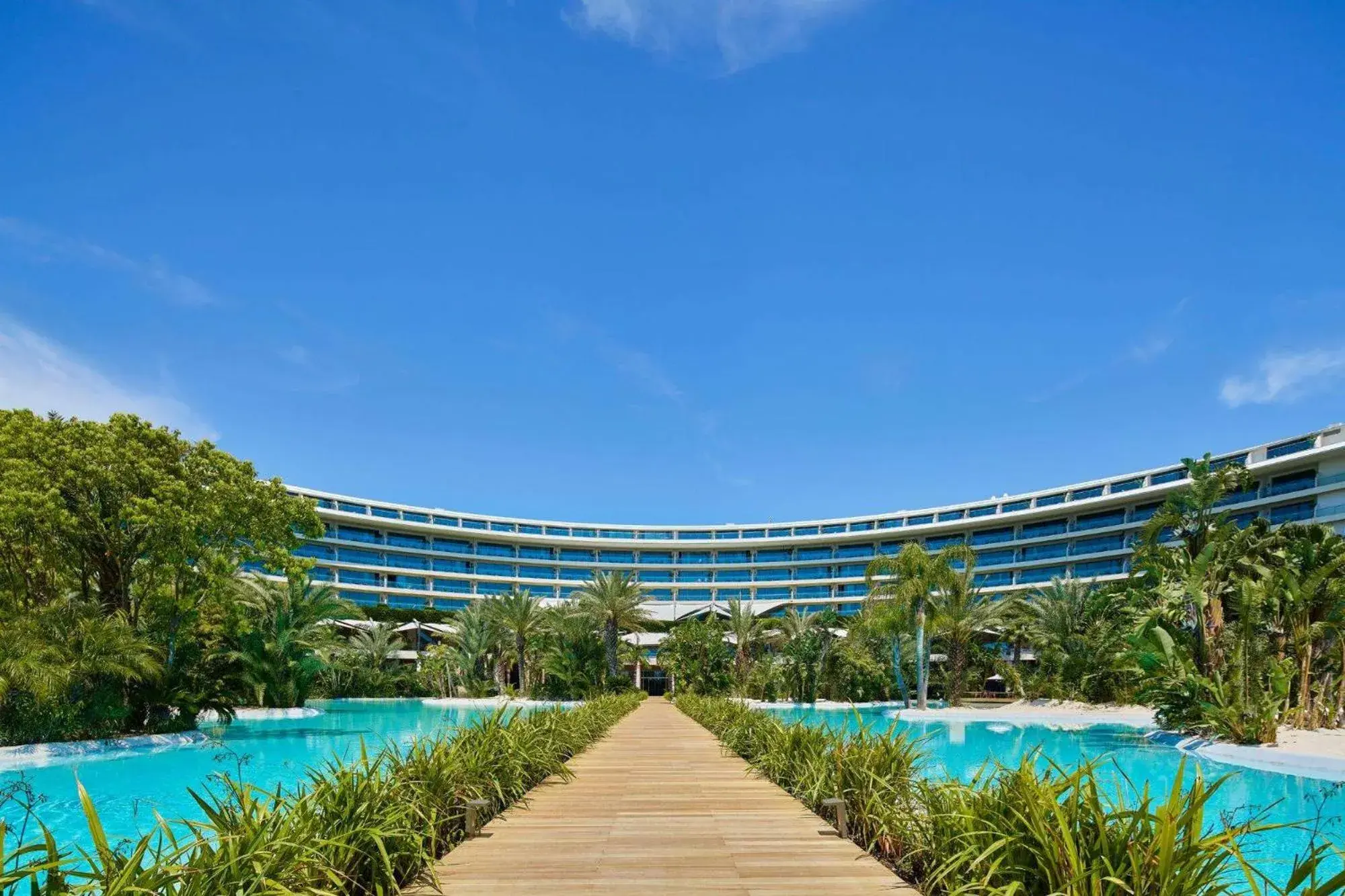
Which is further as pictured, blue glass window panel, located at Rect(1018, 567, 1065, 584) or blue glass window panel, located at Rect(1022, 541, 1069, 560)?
blue glass window panel, located at Rect(1022, 541, 1069, 560)

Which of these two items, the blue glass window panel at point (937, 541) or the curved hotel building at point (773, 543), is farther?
the blue glass window panel at point (937, 541)

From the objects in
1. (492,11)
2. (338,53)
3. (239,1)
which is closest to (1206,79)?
(492,11)

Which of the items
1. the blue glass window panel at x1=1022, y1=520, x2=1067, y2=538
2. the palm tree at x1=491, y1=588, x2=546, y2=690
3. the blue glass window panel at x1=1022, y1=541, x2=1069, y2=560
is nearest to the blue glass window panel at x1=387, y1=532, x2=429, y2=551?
the palm tree at x1=491, y1=588, x2=546, y2=690

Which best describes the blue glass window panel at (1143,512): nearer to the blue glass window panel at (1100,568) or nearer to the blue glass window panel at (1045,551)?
the blue glass window panel at (1100,568)

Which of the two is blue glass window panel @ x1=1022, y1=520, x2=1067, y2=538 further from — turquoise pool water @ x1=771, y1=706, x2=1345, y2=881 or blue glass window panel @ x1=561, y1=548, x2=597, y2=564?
turquoise pool water @ x1=771, y1=706, x2=1345, y2=881

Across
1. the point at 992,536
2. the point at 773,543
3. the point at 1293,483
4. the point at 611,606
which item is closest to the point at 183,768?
the point at 611,606

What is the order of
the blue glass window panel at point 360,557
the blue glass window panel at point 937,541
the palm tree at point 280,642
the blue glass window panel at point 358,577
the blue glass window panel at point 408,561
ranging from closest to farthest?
the palm tree at point 280,642
the blue glass window panel at point 358,577
the blue glass window panel at point 360,557
the blue glass window panel at point 937,541
the blue glass window panel at point 408,561

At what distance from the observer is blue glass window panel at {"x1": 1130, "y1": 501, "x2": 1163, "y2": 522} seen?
6531 centimetres

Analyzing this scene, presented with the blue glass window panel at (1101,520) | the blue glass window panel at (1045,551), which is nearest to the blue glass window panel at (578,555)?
the blue glass window panel at (1045,551)

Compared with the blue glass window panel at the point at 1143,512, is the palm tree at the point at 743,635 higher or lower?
lower

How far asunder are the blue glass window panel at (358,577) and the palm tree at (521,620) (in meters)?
35.9

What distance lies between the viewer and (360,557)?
77312 millimetres

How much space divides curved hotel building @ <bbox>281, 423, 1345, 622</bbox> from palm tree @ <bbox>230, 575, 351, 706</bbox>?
2769cm

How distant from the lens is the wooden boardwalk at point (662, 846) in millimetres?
5719
